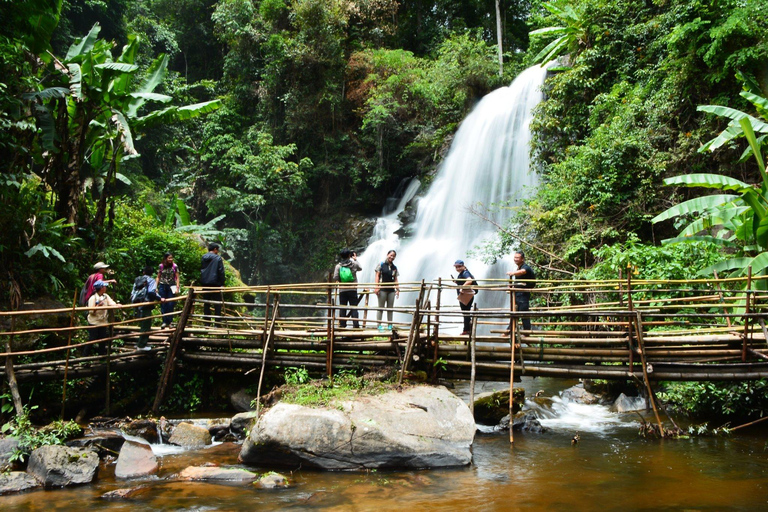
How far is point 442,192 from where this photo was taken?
18.3m

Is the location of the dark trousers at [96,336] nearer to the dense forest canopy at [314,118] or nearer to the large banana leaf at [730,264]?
the dense forest canopy at [314,118]

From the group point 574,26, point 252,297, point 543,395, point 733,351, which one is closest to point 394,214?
point 252,297

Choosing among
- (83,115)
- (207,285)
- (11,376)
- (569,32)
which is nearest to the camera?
(11,376)

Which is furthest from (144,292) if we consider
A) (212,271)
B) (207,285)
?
(212,271)

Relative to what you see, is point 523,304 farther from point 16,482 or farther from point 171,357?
point 16,482

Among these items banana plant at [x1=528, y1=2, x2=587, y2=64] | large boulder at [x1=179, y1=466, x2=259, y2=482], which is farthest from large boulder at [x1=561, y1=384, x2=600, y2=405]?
banana plant at [x1=528, y1=2, x2=587, y2=64]

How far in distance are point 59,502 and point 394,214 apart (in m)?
16.0

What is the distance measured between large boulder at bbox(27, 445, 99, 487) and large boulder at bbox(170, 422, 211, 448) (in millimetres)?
1160

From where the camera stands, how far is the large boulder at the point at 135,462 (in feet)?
20.1

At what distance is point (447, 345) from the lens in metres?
7.51

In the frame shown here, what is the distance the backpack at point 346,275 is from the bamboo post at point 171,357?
7.64 feet

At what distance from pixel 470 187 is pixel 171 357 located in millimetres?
11238

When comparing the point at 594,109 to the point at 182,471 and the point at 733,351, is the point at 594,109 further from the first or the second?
the point at 182,471

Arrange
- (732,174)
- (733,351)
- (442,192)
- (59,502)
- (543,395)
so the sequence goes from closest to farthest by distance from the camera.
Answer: (59,502) → (733,351) → (543,395) → (732,174) → (442,192)
